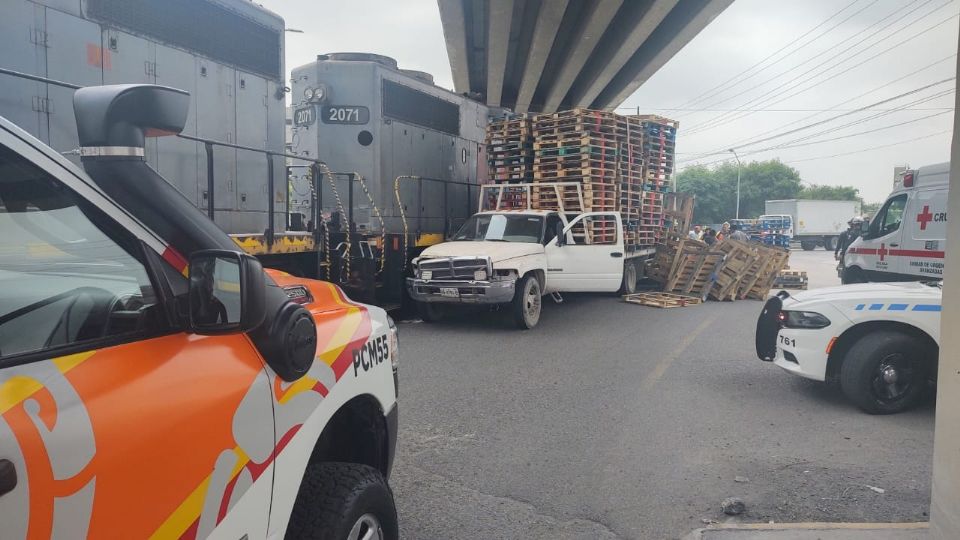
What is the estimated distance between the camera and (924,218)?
11156 mm

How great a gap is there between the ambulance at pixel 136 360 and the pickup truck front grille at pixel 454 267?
817 centimetres

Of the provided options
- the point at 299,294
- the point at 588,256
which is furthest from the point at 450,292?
the point at 299,294

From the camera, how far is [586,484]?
15.1 ft

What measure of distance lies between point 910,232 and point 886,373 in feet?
21.6

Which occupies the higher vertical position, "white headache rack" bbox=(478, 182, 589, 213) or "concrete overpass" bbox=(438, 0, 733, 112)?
"concrete overpass" bbox=(438, 0, 733, 112)

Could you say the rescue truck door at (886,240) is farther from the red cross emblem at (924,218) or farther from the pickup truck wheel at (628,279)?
the pickup truck wheel at (628,279)

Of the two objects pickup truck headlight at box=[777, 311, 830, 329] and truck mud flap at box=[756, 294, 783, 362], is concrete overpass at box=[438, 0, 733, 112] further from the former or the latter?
pickup truck headlight at box=[777, 311, 830, 329]

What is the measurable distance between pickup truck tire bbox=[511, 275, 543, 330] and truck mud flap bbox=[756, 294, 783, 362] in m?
4.41

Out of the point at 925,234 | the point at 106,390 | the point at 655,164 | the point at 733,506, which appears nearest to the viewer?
the point at 106,390

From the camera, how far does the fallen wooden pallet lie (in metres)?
14.1

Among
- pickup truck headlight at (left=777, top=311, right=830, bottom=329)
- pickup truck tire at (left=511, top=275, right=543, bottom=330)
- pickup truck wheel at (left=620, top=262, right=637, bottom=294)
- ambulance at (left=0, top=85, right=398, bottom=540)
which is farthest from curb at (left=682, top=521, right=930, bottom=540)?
pickup truck wheel at (left=620, top=262, right=637, bottom=294)

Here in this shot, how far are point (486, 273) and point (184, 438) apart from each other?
8.78 meters

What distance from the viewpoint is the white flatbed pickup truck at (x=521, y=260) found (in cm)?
1056

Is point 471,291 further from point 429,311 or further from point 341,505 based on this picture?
point 341,505
